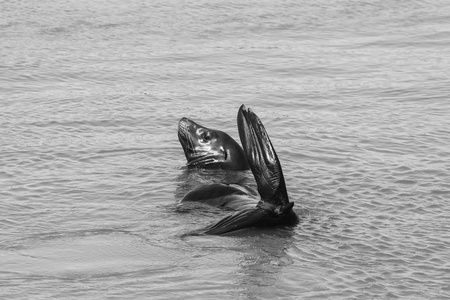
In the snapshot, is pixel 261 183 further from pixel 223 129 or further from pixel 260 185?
pixel 223 129

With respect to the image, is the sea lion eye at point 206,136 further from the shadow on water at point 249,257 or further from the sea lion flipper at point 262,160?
the shadow on water at point 249,257

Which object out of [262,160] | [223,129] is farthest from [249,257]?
[223,129]

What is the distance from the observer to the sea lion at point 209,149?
13023 mm

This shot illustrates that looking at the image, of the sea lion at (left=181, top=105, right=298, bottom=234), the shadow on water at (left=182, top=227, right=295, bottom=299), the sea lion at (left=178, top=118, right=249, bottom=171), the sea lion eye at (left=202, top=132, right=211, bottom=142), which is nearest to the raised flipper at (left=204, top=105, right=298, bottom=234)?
the sea lion at (left=181, top=105, right=298, bottom=234)

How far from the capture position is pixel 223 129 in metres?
14.9

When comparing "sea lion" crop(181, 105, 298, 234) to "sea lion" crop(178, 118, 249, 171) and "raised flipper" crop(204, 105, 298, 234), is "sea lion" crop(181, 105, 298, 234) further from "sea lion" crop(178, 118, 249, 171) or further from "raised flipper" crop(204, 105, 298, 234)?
"sea lion" crop(178, 118, 249, 171)

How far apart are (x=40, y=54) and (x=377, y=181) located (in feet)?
28.1

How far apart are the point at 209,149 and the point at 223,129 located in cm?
183

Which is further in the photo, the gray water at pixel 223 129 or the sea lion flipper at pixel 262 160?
the sea lion flipper at pixel 262 160

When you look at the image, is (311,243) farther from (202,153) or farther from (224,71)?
(224,71)

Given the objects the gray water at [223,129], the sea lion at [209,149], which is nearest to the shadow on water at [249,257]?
the gray water at [223,129]

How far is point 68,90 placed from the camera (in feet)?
54.7

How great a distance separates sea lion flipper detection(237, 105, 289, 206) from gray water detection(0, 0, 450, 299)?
38cm

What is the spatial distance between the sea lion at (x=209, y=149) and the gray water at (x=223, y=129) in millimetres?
205
